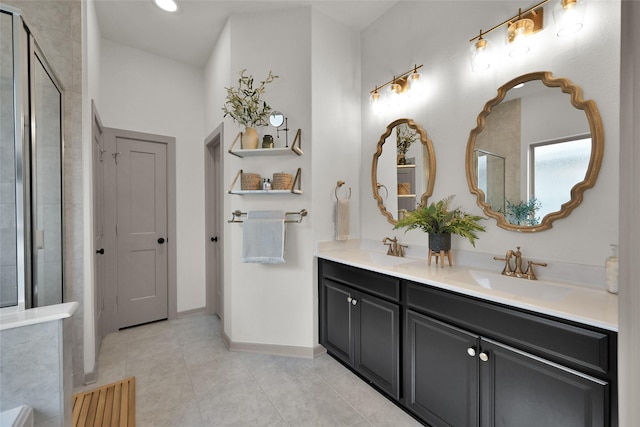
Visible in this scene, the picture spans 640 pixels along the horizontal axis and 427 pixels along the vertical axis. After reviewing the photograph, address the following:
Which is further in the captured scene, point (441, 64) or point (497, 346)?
point (441, 64)

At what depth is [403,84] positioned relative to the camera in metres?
2.41

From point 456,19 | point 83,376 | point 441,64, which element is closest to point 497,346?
point 441,64

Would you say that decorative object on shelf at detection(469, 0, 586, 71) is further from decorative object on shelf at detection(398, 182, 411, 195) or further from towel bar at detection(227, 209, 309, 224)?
towel bar at detection(227, 209, 309, 224)

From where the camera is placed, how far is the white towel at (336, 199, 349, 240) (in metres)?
2.57

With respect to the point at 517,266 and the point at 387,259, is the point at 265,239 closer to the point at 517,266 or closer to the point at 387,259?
the point at 387,259

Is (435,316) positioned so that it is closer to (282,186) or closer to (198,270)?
(282,186)

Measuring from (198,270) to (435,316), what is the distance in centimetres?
280

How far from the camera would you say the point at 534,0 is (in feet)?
5.49

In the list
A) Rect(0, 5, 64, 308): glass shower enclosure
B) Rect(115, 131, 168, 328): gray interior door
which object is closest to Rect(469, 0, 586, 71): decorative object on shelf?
Rect(0, 5, 64, 308): glass shower enclosure

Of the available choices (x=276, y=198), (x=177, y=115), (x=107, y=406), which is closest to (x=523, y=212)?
(x=276, y=198)

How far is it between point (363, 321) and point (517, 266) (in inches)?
39.9

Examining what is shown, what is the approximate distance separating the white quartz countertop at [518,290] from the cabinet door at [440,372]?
9.0 inches

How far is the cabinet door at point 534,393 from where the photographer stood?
1.06 metres

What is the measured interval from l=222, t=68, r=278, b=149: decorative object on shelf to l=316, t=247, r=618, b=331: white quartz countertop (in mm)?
1200
